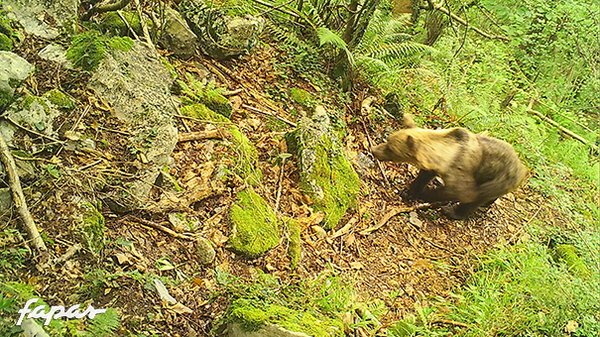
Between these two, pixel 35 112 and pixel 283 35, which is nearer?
pixel 35 112

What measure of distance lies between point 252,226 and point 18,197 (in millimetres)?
1957

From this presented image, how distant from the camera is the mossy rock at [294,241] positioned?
4.12 meters

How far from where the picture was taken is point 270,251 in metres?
4.00

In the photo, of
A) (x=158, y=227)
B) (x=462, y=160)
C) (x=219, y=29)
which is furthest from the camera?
(x=219, y=29)

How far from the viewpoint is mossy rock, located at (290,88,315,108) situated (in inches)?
228

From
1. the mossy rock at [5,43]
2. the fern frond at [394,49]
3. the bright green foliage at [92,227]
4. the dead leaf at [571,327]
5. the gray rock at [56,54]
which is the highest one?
the fern frond at [394,49]

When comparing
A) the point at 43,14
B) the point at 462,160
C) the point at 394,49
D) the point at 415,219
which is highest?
the point at 394,49

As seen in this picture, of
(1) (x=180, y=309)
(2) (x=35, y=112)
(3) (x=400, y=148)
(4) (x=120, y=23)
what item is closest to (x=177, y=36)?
(4) (x=120, y=23)

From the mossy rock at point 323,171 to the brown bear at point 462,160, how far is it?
2.50ft

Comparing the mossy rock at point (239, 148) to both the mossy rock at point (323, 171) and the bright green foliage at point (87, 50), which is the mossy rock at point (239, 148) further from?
the bright green foliage at point (87, 50)

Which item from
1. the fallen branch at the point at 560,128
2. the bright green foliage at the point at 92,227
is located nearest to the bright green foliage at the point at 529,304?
the bright green foliage at the point at 92,227

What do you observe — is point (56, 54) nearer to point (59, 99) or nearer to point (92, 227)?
point (59, 99)

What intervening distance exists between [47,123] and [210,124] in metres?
1.61

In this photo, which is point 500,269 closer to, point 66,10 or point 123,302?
point 123,302
